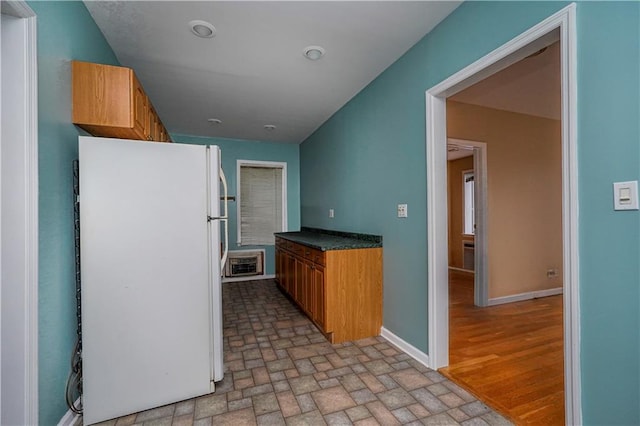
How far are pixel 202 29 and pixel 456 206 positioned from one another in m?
6.19

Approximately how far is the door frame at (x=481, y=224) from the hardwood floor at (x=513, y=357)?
0.22 m

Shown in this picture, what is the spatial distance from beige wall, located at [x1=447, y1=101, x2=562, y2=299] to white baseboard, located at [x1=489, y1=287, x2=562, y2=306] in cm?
5

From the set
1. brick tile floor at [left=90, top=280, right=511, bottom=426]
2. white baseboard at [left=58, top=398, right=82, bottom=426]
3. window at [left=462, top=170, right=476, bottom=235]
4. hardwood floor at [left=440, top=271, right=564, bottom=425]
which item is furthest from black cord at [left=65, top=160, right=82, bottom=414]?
window at [left=462, top=170, right=476, bottom=235]

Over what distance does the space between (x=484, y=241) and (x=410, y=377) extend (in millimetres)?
2261

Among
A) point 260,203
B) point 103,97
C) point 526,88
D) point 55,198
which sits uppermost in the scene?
point 526,88

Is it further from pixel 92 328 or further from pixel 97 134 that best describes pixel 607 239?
pixel 97 134

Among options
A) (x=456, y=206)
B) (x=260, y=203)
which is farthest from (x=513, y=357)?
(x=456, y=206)

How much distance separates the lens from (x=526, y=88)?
9.82 feet

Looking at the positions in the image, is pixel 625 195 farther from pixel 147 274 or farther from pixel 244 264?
pixel 244 264

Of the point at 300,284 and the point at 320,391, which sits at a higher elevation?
the point at 300,284

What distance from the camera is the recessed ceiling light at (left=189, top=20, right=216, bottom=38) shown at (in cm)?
203

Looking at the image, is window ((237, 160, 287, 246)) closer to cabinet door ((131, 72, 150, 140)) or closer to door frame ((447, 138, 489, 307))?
cabinet door ((131, 72, 150, 140))

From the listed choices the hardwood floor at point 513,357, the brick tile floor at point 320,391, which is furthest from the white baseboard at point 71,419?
the hardwood floor at point 513,357

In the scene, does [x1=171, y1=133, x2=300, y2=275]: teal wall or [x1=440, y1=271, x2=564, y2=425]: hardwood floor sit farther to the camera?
[x1=171, y1=133, x2=300, y2=275]: teal wall
